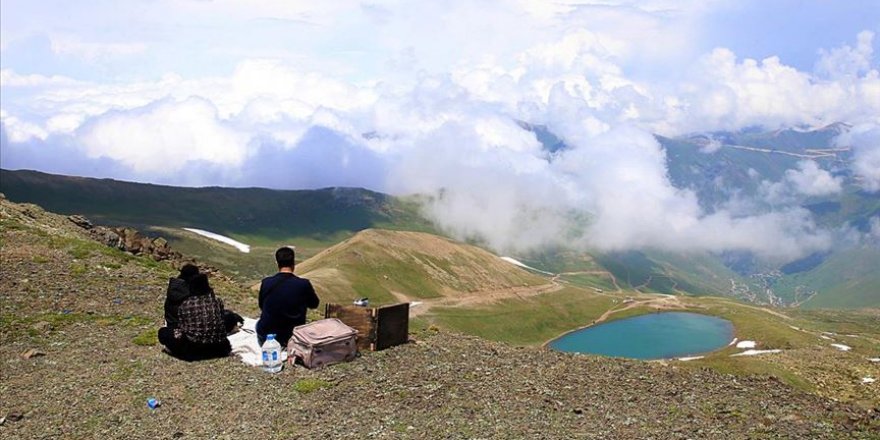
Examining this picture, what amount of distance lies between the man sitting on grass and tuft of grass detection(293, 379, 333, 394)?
233cm

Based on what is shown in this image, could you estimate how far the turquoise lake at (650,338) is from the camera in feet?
499

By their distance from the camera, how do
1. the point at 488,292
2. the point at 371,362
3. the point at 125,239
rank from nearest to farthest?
the point at 371,362 → the point at 125,239 → the point at 488,292

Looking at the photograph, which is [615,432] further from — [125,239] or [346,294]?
[346,294]

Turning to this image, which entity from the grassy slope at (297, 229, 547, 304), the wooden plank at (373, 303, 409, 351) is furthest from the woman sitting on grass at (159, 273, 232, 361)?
the grassy slope at (297, 229, 547, 304)

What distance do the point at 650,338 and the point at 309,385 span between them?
168 meters

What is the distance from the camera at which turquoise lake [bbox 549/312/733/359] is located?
152 meters

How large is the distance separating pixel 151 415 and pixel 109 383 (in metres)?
2.93

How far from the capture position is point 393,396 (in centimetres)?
1622

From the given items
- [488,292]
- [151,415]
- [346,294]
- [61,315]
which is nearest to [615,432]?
[151,415]

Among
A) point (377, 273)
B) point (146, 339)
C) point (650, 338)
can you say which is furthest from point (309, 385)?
point (650, 338)

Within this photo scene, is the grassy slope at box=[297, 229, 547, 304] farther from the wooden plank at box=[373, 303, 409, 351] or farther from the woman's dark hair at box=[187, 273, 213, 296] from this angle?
the woman's dark hair at box=[187, 273, 213, 296]

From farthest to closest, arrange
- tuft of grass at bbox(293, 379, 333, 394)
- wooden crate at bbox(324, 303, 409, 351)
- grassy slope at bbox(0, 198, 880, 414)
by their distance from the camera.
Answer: wooden crate at bbox(324, 303, 409, 351)
grassy slope at bbox(0, 198, 880, 414)
tuft of grass at bbox(293, 379, 333, 394)

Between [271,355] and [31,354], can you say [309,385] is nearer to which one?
[271,355]

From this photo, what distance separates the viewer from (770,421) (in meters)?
15.1
